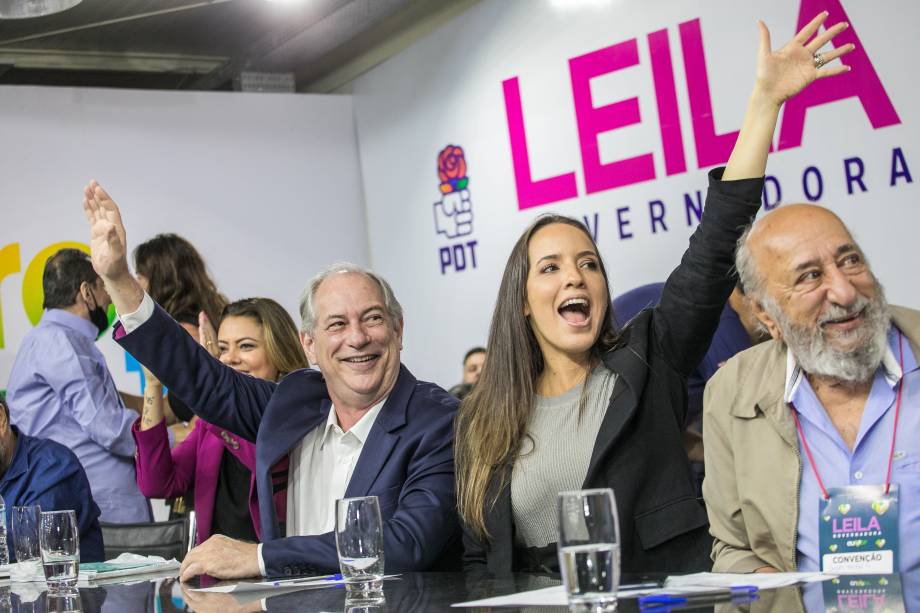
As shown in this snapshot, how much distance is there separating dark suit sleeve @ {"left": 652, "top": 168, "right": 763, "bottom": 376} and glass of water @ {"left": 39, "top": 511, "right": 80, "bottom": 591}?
1.29 m

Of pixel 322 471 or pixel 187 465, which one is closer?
pixel 322 471

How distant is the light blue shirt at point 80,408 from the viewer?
491cm

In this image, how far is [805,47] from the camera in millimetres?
2447

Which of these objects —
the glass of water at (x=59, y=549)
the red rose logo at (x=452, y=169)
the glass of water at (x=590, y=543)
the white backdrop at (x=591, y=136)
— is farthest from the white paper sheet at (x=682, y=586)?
the red rose logo at (x=452, y=169)

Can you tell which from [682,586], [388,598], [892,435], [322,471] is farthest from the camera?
[322,471]

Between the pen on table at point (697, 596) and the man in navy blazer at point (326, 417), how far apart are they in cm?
94

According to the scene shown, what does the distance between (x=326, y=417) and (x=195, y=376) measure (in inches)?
16.2

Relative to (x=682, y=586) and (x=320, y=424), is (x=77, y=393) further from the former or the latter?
(x=682, y=586)

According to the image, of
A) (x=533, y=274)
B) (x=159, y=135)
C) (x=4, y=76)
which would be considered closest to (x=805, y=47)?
(x=533, y=274)

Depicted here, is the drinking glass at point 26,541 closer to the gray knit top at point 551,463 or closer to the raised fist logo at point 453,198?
the gray knit top at point 551,463

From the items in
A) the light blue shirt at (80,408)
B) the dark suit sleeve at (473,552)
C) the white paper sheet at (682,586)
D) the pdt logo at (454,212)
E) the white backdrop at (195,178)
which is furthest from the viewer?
the pdt logo at (454,212)

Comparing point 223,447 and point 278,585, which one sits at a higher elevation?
point 223,447

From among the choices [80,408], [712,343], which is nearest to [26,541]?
[712,343]

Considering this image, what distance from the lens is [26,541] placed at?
2684mm
